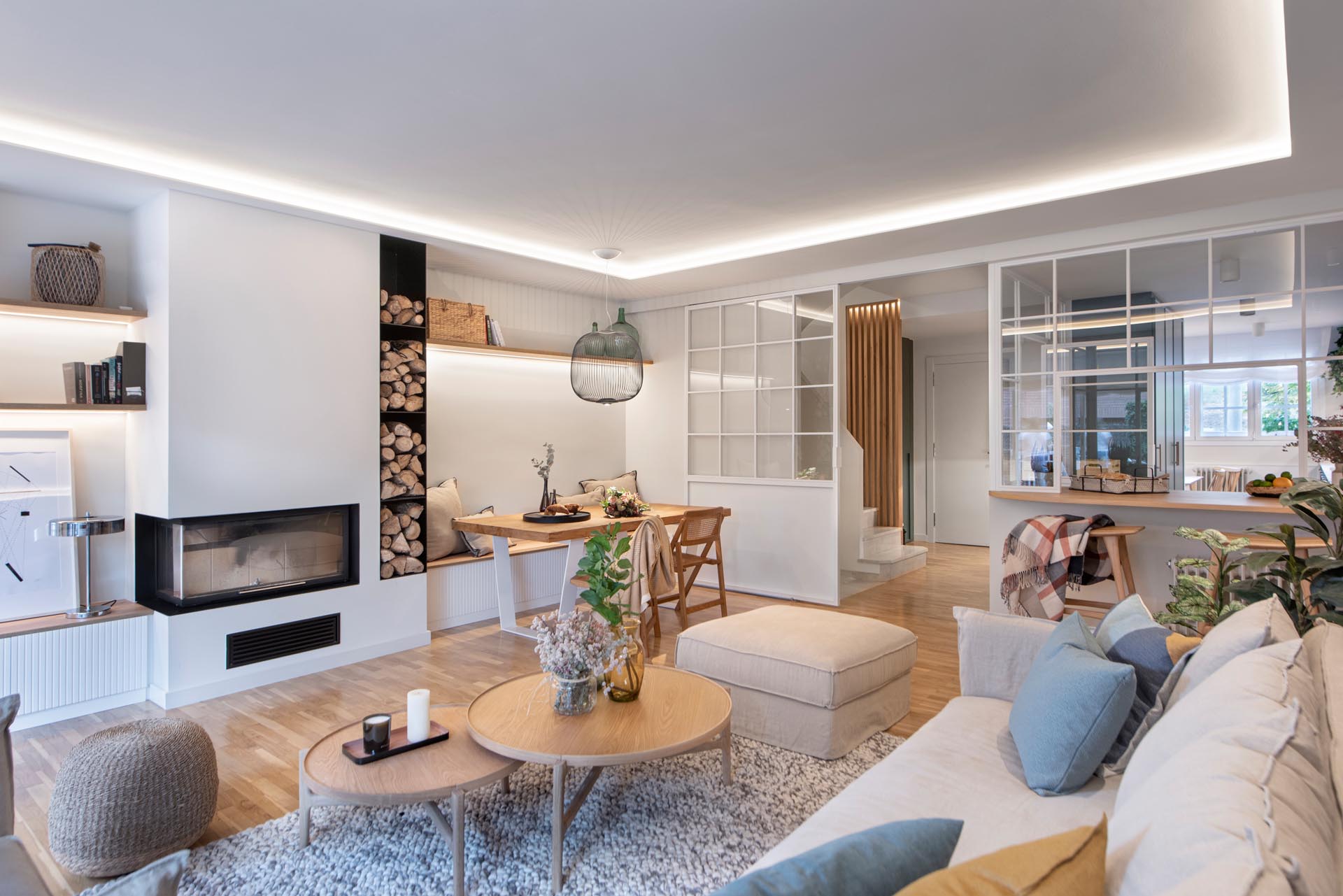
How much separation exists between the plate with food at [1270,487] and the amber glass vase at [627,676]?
383 centimetres

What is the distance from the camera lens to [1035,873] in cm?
78

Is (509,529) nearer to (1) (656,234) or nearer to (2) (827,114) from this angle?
(1) (656,234)

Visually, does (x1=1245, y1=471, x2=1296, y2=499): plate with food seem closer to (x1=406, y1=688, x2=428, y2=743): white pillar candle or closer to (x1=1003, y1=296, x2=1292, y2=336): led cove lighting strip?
(x1=1003, y1=296, x2=1292, y2=336): led cove lighting strip

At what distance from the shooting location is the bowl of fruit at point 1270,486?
422 centimetres

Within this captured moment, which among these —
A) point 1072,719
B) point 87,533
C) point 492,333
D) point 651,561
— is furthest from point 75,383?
point 1072,719

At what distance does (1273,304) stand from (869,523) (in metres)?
3.66

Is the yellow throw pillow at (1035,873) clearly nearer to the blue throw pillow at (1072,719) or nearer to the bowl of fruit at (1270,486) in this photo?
the blue throw pillow at (1072,719)

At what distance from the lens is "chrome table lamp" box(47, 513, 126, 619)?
3.46m

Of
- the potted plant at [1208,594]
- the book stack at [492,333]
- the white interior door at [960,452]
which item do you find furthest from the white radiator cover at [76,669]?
the white interior door at [960,452]

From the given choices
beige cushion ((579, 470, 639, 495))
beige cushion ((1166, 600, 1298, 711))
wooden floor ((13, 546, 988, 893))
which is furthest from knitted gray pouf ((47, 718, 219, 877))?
beige cushion ((579, 470, 639, 495))

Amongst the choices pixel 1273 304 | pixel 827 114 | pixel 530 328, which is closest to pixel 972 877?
pixel 827 114

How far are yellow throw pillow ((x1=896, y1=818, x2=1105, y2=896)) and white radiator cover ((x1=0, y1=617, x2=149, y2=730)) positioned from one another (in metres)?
3.99

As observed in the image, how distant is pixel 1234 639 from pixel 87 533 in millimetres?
4298

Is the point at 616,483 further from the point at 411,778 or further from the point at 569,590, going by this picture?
the point at 411,778
